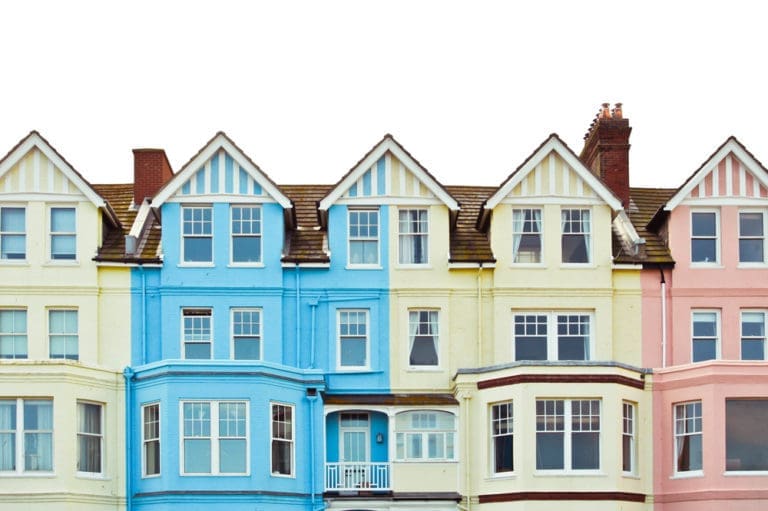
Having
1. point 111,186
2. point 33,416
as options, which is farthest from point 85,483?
point 111,186

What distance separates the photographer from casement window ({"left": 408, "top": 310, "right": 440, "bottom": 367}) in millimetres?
48031

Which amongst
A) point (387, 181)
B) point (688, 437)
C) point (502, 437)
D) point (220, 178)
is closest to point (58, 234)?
point (220, 178)

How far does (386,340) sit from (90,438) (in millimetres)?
9398

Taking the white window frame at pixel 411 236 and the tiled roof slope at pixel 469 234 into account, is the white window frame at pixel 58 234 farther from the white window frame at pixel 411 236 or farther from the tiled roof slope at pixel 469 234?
the tiled roof slope at pixel 469 234

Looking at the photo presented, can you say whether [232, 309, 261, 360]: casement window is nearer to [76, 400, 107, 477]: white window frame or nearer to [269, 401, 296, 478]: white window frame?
[269, 401, 296, 478]: white window frame

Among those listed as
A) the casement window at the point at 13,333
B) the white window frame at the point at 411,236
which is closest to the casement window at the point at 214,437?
the casement window at the point at 13,333

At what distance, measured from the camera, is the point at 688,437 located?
46.2 metres

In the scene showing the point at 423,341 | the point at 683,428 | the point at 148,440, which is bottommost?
the point at 148,440

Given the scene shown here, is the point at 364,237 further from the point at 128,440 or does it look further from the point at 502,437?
the point at 128,440

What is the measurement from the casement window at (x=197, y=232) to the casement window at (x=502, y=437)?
1010 centimetres

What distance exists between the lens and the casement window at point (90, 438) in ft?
148

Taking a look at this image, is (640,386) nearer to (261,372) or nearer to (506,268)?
(506,268)

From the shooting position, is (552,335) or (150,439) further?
(552,335)

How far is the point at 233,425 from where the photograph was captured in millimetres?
45188
